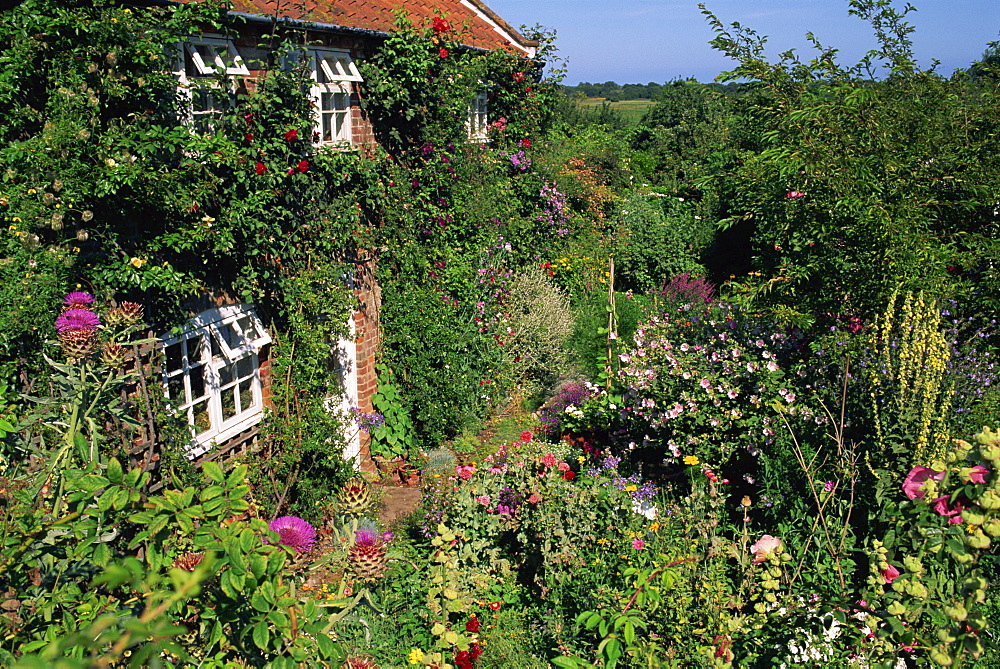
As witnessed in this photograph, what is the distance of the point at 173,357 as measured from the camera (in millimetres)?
5477

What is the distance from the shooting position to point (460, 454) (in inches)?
320

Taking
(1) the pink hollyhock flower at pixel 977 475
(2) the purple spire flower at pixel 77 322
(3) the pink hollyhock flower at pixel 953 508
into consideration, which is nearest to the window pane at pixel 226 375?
(2) the purple spire flower at pixel 77 322

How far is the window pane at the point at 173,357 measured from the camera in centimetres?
545

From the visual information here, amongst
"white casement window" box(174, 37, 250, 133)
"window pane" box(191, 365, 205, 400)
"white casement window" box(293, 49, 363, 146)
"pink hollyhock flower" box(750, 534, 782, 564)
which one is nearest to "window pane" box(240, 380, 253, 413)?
"window pane" box(191, 365, 205, 400)

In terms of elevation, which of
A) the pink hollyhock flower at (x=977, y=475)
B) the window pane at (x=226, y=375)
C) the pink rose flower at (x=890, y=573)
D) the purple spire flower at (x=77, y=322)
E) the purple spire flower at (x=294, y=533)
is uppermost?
the purple spire flower at (x=77, y=322)

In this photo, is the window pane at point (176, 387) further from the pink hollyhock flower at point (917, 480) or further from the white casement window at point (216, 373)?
the pink hollyhock flower at point (917, 480)

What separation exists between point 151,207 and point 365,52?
380cm

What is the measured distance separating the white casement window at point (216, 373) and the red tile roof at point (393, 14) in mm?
2517

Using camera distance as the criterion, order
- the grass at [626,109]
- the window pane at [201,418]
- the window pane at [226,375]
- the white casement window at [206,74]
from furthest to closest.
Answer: the grass at [626,109] < the window pane at [226,375] < the window pane at [201,418] < the white casement window at [206,74]

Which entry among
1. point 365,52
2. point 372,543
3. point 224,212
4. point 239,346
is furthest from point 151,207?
point 365,52

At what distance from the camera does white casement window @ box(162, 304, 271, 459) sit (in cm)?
545

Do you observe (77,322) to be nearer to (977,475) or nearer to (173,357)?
(173,357)

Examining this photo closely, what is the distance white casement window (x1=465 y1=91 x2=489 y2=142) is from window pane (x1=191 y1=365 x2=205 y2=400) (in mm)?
6006

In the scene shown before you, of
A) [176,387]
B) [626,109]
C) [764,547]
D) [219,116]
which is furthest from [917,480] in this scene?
[626,109]
